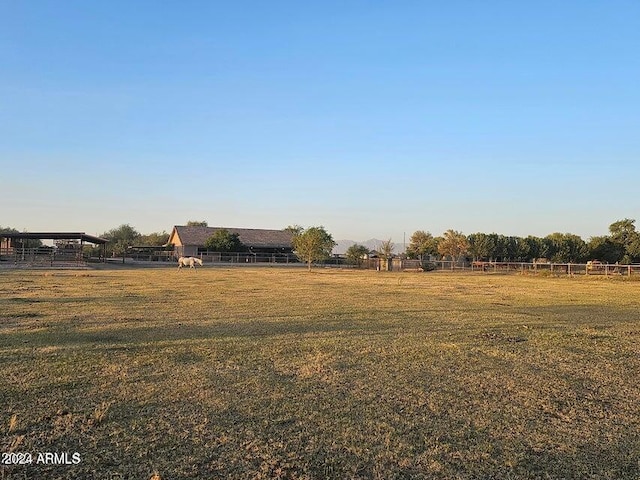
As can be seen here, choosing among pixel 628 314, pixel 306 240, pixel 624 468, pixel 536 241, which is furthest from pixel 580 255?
pixel 624 468

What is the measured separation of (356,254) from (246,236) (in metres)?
24.5

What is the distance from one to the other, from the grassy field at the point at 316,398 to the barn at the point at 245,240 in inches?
2363

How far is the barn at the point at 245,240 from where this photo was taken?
69275 millimetres

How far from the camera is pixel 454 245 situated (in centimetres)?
A: 6656

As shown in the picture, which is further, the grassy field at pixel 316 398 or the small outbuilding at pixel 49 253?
the small outbuilding at pixel 49 253

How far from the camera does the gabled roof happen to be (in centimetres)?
7138

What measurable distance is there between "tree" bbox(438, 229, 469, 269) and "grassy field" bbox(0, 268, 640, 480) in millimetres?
57162

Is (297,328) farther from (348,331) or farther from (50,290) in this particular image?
(50,290)

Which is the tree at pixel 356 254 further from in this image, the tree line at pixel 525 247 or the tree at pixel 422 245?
the tree at pixel 422 245

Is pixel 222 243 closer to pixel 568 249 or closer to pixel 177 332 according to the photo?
pixel 568 249

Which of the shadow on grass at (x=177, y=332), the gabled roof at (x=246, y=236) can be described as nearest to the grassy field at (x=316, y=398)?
the shadow on grass at (x=177, y=332)

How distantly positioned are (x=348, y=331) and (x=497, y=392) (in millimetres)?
4153

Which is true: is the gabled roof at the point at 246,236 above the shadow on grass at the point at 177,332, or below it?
above

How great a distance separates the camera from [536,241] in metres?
70.8
